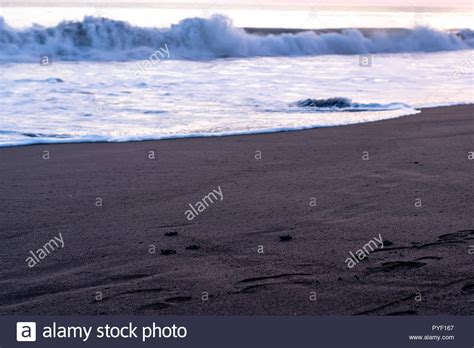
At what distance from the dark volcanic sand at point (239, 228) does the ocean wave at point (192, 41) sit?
14235mm

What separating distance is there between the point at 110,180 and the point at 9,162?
54.7 inches

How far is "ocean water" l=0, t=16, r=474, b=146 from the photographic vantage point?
33.8 ft

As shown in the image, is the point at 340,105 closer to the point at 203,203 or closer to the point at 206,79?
the point at 206,79

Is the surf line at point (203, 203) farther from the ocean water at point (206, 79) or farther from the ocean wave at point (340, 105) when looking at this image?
the ocean wave at point (340, 105)

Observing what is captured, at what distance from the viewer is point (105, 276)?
426 cm

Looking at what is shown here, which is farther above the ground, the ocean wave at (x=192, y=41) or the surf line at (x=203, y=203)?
the ocean wave at (x=192, y=41)

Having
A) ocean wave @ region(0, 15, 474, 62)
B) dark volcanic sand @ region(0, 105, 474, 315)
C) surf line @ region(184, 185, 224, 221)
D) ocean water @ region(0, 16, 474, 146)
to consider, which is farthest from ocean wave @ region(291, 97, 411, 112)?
ocean wave @ region(0, 15, 474, 62)

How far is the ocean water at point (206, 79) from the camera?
1030 cm

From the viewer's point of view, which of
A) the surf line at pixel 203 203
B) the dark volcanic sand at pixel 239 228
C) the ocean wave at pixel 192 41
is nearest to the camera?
the dark volcanic sand at pixel 239 228

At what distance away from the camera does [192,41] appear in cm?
2614

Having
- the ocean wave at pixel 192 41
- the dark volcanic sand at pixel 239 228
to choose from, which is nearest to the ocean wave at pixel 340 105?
the dark volcanic sand at pixel 239 228

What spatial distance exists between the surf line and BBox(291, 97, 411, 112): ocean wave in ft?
19.8

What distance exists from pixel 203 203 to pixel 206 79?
11.2 m

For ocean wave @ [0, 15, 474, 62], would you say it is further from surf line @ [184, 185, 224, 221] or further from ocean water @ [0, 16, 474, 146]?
surf line @ [184, 185, 224, 221]
